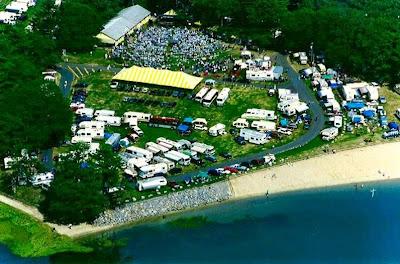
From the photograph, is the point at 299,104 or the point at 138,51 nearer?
the point at 299,104

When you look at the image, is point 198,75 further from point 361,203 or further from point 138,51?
point 361,203

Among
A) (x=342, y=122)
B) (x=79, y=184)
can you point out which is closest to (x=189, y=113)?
(x=342, y=122)

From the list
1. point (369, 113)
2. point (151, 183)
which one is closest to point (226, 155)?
point (151, 183)

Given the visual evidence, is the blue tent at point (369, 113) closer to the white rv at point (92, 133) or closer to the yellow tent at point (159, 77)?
the yellow tent at point (159, 77)

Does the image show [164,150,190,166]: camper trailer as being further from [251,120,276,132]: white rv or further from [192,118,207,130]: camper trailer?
[251,120,276,132]: white rv

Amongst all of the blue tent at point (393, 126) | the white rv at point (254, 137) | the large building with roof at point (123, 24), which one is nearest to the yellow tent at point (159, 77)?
the white rv at point (254, 137)

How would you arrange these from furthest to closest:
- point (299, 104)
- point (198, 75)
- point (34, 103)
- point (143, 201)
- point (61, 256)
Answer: point (198, 75) → point (299, 104) → point (34, 103) → point (143, 201) → point (61, 256)
